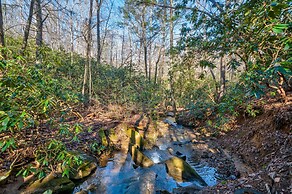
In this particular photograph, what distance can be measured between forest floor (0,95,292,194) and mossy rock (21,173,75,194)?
500mm

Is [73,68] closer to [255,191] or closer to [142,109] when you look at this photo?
[142,109]

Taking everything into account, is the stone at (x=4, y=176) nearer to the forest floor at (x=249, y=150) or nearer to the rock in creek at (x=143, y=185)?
the forest floor at (x=249, y=150)

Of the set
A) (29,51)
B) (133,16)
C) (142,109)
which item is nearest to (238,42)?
(29,51)

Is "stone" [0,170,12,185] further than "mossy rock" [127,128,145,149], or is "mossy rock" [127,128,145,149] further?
"mossy rock" [127,128,145,149]

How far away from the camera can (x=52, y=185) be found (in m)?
4.13

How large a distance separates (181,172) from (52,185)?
12.1 ft

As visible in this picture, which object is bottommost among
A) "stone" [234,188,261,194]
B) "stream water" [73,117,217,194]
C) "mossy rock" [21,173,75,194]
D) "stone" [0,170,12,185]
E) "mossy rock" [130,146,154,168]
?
"stream water" [73,117,217,194]

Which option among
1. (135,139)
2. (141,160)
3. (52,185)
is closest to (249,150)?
(141,160)

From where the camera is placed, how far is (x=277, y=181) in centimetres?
312

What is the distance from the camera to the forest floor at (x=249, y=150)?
11.0 ft

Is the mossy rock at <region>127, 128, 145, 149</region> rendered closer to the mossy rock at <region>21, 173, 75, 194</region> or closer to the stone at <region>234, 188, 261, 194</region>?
the mossy rock at <region>21, 173, 75, 194</region>

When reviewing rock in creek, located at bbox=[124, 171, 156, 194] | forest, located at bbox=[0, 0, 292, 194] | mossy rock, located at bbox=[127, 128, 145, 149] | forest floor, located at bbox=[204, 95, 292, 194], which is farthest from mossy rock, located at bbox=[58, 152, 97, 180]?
forest floor, located at bbox=[204, 95, 292, 194]

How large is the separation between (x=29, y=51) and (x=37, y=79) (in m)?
1.37

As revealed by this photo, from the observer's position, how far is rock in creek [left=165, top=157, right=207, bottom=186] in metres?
5.23
